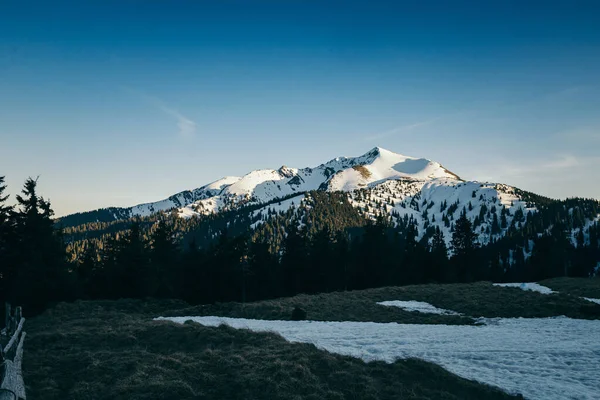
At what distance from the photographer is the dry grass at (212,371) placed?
40.0 ft

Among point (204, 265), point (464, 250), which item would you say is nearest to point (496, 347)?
point (204, 265)

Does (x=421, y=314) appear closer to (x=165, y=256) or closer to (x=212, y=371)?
(x=212, y=371)

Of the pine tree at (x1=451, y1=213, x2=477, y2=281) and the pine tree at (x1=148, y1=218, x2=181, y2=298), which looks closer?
the pine tree at (x1=148, y1=218, x2=181, y2=298)

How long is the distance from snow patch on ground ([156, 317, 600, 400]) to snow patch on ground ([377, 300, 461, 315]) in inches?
185

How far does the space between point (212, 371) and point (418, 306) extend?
24.5 m

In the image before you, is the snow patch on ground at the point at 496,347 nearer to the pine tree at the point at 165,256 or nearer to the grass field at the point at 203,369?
the grass field at the point at 203,369

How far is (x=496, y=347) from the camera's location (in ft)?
59.7

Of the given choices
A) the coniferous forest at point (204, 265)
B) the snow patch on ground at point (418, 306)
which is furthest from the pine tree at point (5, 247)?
the snow patch on ground at point (418, 306)

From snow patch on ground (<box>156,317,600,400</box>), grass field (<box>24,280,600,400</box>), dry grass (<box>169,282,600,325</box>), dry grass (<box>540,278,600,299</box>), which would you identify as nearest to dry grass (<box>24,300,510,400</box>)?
grass field (<box>24,280,600,400</box>)

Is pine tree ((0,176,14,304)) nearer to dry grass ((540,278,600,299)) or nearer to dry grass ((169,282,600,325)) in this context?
dry grass ((169,282,600,325))

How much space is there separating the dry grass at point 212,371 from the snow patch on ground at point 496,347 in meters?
1.52

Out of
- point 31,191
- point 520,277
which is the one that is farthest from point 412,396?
point 520,277

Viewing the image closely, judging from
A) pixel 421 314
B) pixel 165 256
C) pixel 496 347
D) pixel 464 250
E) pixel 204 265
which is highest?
pixel 464 250

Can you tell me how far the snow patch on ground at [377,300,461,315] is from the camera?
31.0m
